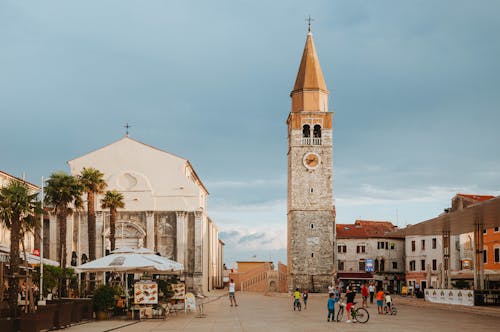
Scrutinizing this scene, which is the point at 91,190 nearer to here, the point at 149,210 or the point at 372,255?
the point at 149,210

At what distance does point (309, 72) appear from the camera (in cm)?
7625

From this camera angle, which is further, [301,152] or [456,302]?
[301,152]

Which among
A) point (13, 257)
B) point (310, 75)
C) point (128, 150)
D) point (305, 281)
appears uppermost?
point (310, 75)

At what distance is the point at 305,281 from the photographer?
72750 mm

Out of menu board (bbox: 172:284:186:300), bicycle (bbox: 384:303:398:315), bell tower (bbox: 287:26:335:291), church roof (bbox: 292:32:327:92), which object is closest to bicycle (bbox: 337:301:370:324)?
bicycle (bbox: 384:303:398:315)

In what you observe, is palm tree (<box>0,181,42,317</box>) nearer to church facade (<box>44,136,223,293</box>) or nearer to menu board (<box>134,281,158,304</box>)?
menu board (<box>134,281,158,304</box>)

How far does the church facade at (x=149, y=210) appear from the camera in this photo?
62.8 metres

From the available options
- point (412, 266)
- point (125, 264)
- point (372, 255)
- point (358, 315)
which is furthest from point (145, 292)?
point (372, 255)

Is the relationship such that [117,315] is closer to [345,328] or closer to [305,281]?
[345,328]

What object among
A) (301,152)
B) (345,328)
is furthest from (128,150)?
(345,328)

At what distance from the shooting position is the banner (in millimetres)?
42594

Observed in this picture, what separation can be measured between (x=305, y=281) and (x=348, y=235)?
545 inches

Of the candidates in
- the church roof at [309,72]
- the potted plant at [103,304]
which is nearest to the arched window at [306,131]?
the church roof at [309,72]

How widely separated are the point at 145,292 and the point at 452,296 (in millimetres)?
23582
